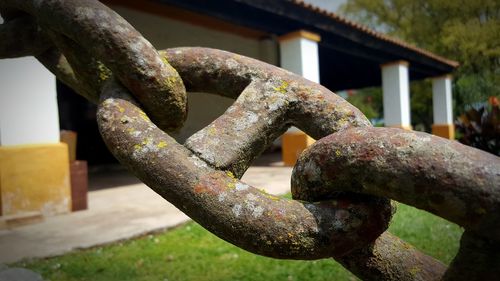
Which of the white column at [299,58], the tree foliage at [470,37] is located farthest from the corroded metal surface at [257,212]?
the white column at [299,58]

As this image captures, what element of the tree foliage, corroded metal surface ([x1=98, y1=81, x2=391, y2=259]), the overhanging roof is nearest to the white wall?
the overhanging roof

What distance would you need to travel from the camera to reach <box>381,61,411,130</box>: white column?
383 inches

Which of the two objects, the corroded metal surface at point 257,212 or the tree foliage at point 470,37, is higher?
the tree foliage at point 470,37

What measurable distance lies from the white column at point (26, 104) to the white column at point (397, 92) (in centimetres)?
742

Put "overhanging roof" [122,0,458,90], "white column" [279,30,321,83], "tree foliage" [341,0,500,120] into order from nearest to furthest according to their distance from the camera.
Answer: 1. "tree foliage" [341,0,500,120]
2. "overhanging roof" [122,0,458,90]
3. "white column" [279,30,321,83]

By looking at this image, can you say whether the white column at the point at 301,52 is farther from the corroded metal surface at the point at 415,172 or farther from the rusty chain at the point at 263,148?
the corroded metal surface at the point at 415,172

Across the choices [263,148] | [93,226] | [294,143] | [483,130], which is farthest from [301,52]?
[263,148]

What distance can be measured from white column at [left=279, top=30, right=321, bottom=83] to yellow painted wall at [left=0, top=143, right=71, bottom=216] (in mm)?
4061

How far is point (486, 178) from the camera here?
63 centimetres

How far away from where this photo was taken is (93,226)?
3.94m

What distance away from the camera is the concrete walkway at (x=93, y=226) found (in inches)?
130


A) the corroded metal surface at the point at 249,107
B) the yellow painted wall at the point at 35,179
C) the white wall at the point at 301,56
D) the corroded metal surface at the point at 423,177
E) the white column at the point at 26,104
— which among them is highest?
the white wall at the point at 301,56

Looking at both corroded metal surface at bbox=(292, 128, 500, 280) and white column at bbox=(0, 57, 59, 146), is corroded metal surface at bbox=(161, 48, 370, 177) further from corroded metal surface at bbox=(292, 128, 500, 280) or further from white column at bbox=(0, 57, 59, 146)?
white column at bbox=(0, 57, 59, 146)

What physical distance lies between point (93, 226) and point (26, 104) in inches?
54.7
